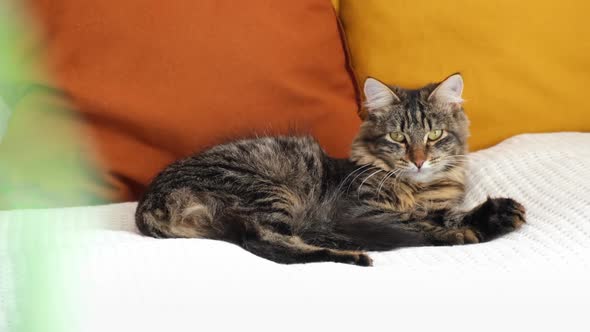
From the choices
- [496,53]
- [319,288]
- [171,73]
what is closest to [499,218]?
[319,288]

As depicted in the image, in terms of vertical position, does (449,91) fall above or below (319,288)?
above

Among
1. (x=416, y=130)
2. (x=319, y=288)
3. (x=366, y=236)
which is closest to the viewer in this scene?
(x=319, y=288)

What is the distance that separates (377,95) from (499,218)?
537 mm

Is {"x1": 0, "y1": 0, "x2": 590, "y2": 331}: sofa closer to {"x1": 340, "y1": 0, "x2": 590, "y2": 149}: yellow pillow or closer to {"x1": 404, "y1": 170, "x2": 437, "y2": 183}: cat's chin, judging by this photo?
{"x1": 340, "y1": 0, "x2": 590, "y2": 149}: yellow pillow

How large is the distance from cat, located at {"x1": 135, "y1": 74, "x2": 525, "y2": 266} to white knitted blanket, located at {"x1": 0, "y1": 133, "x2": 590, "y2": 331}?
0.14m

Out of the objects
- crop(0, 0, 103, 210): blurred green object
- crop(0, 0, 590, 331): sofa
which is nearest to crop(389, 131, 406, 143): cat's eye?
crop(0, 0, 590, 331): sofa

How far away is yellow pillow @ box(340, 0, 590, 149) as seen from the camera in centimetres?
206

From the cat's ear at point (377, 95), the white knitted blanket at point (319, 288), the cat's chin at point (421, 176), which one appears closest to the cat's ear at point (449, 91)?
the cat's ear at point (377, 95)

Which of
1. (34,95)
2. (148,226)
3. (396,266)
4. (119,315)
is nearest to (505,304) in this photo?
(396,266)

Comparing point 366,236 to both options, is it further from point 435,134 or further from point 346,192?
point 435,134

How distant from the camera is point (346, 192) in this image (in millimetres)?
1846

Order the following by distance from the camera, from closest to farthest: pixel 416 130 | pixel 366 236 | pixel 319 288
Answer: pixel 319 288, pixel 366 236, pixel 416 130

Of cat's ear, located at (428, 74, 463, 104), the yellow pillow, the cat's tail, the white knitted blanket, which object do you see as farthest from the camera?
the yellow pillow

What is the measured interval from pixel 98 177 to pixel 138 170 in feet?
0.39
